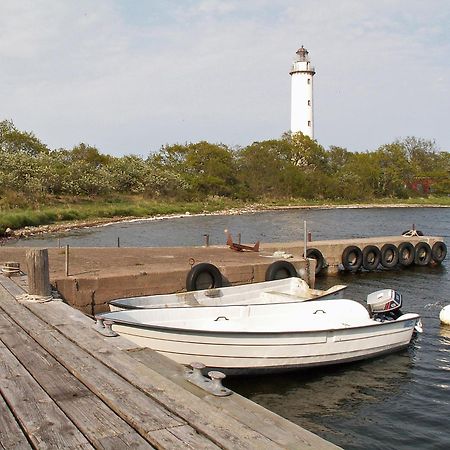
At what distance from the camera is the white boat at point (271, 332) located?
356 inches

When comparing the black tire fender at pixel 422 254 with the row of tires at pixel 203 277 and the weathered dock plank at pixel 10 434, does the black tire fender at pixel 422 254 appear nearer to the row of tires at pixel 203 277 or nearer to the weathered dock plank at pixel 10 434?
the row of tires at pixel 203 277

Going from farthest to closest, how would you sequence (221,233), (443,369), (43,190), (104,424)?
(43,190) → (221,233) → (443,369) → (104,424)

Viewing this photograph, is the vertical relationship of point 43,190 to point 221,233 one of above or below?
above

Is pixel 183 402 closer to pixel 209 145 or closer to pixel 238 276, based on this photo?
pixel 238 276

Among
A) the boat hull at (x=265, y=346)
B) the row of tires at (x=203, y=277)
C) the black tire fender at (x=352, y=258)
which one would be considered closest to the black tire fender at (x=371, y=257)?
the black tire fender at (x=352, y=258)

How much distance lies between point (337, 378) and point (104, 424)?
7.18 m

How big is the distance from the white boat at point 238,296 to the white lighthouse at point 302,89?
7152cm

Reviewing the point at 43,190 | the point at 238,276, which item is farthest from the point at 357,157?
the point at 238,276

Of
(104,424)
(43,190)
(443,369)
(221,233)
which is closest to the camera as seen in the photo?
(104,424)

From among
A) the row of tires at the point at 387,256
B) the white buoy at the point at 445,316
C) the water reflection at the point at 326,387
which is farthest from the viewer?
the row of tires at the point at 387,256

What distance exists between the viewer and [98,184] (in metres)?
59.1

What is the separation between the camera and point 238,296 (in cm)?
1246

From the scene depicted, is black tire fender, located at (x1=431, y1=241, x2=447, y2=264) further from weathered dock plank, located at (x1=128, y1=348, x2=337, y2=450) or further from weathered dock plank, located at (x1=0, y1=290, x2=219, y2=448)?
weathered dock plank, located at (x1=128, y1=348, x2=337, y2=450)

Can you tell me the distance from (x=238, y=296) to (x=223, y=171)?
67.2 m
